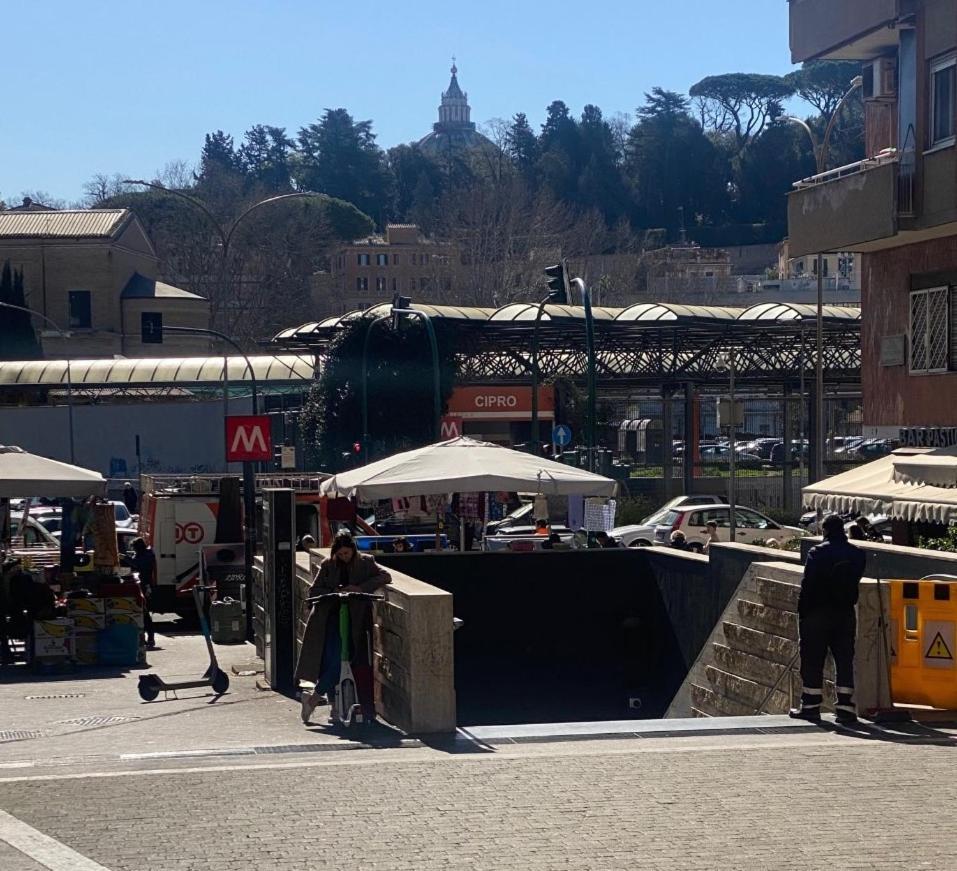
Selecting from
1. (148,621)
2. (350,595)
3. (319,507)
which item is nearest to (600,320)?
(319,507)

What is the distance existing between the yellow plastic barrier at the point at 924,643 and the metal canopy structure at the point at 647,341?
122 ft

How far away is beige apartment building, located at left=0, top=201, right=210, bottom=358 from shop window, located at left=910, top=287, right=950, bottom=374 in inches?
3061

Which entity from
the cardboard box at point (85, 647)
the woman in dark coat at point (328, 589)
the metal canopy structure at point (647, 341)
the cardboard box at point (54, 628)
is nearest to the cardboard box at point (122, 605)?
the cardboard box at point (85, 647)

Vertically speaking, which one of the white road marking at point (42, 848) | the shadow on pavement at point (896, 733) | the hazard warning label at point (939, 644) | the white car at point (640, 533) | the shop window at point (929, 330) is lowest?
the white car at point (640, 533)

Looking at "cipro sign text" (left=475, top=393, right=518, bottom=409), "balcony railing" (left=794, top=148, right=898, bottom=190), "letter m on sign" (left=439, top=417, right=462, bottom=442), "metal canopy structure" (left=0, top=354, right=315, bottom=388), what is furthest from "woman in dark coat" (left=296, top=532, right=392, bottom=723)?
"metal canopy structure" (left=0, top=354, right=315, bottom=388)

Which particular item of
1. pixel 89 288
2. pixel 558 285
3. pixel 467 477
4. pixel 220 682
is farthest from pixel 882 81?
pixel 89 288

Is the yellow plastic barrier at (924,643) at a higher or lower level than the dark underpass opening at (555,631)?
higher

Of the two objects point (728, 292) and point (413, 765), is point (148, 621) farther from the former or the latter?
point (728, 292)

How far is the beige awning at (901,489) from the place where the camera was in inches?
661

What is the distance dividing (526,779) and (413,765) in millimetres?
855

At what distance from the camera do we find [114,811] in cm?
853

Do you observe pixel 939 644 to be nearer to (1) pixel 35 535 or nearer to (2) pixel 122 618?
(2) pixel 122 618

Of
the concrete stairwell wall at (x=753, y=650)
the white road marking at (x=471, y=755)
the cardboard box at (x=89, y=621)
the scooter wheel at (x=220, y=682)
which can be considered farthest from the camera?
the cardboard box at (x=89, y=621)

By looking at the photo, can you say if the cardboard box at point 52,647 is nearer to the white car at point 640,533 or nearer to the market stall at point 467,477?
the market stall at point 467,477
